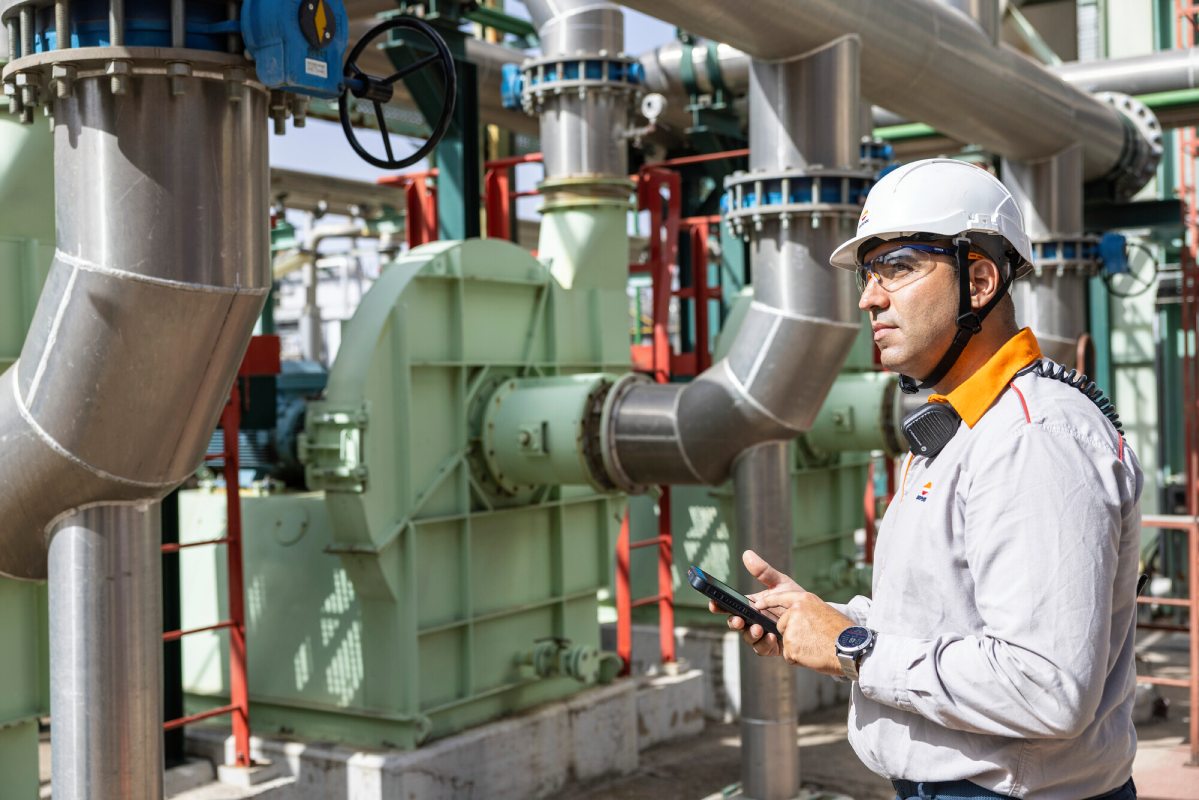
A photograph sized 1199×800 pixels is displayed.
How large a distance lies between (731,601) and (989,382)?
0.52m

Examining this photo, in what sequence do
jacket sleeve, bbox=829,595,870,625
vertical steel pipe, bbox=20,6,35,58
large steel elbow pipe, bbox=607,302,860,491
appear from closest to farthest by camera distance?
1. jacket sleeve, bbox=829,595,870,625
2. vertical steel pipe, bbox=20,6,35,58
3. large steel elbow pipe, bbox=607,302,860,491

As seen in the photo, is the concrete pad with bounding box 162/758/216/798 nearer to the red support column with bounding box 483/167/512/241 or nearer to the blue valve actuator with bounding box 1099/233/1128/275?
the red support column with bounding box 483/167/512/241

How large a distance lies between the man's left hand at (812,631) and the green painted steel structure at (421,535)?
4.01 metres

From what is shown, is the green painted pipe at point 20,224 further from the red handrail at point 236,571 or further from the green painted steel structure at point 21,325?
the red handrail at point 236,571

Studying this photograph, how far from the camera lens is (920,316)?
2.10m

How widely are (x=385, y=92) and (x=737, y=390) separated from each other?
2626 millimetres

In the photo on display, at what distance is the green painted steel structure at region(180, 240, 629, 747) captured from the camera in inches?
241

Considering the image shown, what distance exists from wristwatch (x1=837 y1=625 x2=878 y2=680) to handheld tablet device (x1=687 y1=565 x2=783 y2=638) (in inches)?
7.2

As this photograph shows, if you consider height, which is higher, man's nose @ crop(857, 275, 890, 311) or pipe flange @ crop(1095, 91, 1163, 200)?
pipe flange @ crop(1095, 91, 1163, 200)

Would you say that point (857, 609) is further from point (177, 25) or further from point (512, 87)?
point (512, 87)

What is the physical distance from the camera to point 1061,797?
1.95m

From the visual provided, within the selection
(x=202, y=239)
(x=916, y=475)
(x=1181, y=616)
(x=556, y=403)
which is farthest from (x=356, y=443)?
(x=1181, y=616)

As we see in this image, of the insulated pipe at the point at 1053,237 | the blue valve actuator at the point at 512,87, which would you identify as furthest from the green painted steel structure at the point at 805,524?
the blue valve actuator at the point at 512,87

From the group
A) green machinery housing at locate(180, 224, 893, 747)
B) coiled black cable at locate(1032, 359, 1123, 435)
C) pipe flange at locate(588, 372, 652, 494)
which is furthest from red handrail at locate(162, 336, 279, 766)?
coiled black cable at locate(1032, 359, 1123, 435)
